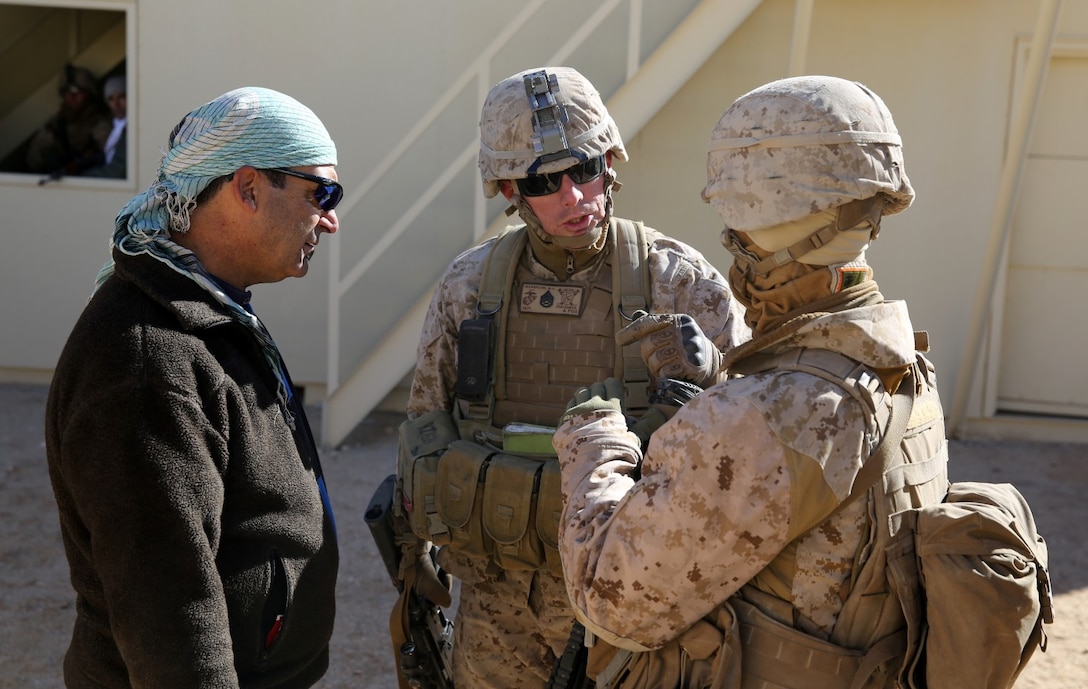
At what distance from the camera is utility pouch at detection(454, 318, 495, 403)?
104 inches

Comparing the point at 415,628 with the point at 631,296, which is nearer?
the point at 631,296

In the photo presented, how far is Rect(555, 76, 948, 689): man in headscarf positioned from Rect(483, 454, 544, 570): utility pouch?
0.75m

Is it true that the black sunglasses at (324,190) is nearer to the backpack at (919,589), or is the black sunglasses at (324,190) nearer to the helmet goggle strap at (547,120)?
the helmet goggle strap at (547,120)

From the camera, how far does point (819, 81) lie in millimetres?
1658

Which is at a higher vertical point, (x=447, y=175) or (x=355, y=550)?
(x=447, y=175)

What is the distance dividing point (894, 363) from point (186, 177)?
1.26 meters

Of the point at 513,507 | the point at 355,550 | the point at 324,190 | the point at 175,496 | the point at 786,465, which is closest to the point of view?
the point at 786,465

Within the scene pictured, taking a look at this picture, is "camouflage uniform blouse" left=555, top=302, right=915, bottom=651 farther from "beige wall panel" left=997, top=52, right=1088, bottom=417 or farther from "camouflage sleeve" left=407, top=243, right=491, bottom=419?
"beige wall panel" left=997, top=52, right=1088, bottom=417

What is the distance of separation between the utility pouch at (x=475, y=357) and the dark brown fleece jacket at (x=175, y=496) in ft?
2.50

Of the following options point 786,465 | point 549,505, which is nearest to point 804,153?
point 786,465

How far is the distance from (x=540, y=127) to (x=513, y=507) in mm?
943

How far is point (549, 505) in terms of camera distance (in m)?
2.46

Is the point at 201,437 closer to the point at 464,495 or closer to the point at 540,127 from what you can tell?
the point at 464,495

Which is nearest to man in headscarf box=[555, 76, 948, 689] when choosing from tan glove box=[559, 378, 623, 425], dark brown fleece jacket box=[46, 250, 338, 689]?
tan glove box=[559, 378, 623, 425]
